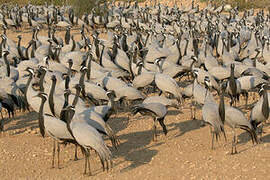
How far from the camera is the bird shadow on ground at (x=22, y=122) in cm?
1120

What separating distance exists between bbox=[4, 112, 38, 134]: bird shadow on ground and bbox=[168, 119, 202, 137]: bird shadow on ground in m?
3.81

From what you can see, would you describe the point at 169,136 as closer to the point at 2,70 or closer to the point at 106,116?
the point at 106,116

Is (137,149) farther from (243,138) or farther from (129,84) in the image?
(129,84)

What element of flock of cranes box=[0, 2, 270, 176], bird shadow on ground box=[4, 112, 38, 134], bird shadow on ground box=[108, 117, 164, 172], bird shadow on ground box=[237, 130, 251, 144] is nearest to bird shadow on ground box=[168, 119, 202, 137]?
flock of cranes box=[0, 2, 270, 176]

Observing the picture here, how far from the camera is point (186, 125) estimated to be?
11.1 metres

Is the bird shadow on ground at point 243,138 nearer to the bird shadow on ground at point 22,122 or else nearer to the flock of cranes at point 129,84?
the flock of cranes at point 129,84

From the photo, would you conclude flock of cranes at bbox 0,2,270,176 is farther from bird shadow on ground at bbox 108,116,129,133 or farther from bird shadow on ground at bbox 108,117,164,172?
bird shadow on ground at bbox 108,116,129,133

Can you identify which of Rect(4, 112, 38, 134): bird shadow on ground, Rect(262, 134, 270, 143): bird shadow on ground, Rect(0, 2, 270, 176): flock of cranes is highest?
Rect(0, 2, 270, 176): flock of cranes

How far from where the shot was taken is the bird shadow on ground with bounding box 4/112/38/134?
1120 centimetres

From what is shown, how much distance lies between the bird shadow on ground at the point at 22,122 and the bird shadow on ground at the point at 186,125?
3808 millimetres

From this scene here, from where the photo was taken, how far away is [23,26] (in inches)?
1137

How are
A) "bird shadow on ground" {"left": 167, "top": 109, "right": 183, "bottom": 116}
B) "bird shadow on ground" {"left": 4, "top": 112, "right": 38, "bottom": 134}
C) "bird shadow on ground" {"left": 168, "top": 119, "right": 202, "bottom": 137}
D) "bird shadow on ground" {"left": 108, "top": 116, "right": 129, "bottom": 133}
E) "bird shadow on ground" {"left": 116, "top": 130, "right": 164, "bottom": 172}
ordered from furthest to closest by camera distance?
"bird shadow on ground" {"left": 167, "top": 109, "right": 183, "bottom": 116} < "bird shadow on ground" {"left": 4, "top": 112, "right": 38, "bottom": 134} < "bird shadow on ground" {"left": 108, "top": 116, "right": 129, "bottom": 133} < "bird shadow on ground" {"left": 168, "top": 119, "right": 202, "bottom": 137} < "bird shadow on ground" {"left": 116, "top": 130, "right": 164, "bottom": 172}

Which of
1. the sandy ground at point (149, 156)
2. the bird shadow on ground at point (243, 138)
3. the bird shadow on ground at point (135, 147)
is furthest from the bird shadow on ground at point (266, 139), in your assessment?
the bird shadow on ground at point (135, 147)

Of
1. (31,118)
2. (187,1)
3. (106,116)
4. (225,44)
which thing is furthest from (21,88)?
(187,1)
